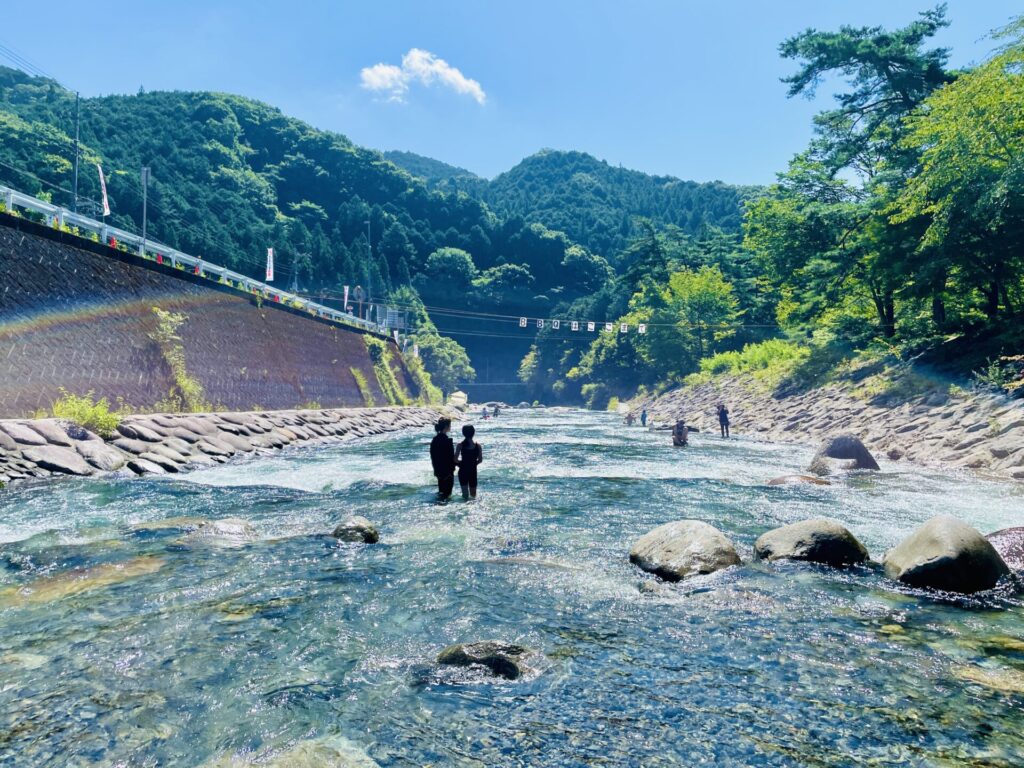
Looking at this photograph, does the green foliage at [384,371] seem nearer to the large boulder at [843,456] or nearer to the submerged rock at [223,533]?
the large boulder at [843,456]

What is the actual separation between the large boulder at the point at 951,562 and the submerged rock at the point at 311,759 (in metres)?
Answer: 5.15

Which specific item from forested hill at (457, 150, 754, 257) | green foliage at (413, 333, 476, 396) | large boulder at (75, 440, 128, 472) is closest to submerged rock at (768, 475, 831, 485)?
large boulder at (75, 440, 128, 472)

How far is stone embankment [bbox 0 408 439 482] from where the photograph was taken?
458 inches

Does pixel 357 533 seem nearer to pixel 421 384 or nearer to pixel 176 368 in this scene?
pixel 176 368

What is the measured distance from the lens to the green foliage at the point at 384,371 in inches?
1745

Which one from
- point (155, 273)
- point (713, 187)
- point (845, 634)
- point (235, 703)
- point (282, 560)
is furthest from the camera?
point (713, 187)

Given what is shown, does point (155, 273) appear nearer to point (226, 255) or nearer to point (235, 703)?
point (235, 703)

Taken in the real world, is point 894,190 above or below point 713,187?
below

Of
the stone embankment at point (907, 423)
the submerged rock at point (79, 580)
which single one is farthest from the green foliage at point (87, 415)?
the stone embankment at point (907, 423)

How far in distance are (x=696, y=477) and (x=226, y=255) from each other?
254 feet

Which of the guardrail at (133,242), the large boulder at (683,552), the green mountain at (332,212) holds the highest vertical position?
the green mountain at (332,212)

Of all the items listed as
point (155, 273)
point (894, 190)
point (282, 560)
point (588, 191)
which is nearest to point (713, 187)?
point (588, 191)

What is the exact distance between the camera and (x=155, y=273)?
811 inches

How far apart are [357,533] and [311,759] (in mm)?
4423
